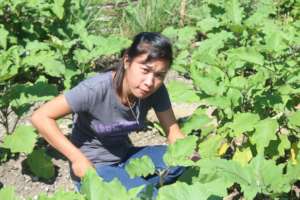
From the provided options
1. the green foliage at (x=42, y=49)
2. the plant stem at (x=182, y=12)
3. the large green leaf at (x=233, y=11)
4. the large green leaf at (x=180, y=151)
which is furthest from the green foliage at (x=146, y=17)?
the large green leaf at (x=180, y=151)

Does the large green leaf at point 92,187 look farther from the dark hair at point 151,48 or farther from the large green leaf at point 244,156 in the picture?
the large green leaf at point 244,156

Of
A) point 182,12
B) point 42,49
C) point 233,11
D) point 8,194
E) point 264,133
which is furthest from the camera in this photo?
point 182,12

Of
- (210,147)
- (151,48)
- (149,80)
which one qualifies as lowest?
(210,147)

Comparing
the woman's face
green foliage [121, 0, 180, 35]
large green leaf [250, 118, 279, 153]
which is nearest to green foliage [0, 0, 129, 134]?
green foliage [121, 0, 180, 35]

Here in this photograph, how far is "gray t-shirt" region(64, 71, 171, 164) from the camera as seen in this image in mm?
3127

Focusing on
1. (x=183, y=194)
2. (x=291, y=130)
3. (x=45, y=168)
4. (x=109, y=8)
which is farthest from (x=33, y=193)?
(x=109, y=8)

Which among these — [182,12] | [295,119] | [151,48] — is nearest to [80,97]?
[151,48]

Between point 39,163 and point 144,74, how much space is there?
1207 mm

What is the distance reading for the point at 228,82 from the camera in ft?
12.0

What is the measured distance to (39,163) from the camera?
3863mm

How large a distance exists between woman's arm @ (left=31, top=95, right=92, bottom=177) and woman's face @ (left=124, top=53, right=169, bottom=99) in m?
0.34

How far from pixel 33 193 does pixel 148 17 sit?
2.79m

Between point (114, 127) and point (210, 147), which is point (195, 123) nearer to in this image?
point (210, 147)

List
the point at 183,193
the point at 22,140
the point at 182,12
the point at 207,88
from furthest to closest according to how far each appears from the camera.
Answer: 1. the point at 182,12
2. the point at 22,140
3. the point at 207,88
4. the point at 183,193
